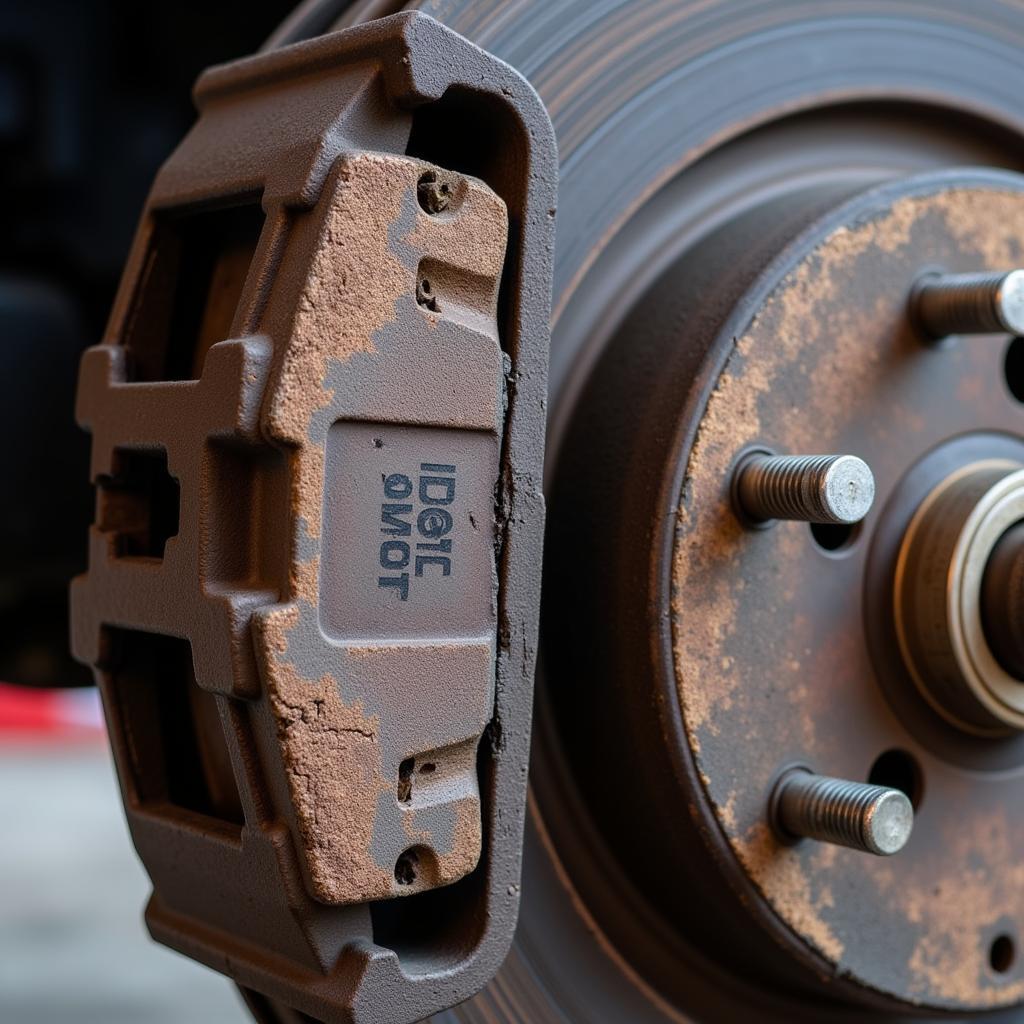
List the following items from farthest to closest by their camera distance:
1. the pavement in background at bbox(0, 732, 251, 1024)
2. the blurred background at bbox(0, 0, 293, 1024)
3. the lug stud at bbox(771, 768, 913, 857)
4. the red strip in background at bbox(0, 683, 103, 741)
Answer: the red strip in background at bbox(0, 683, 103, 741)
the pavement in background at bbox(0, 732, 251, 1024)
the blurred background at bbox(0, 0, 293, 1024)
the lug stud at bbox(771, 768, 913, 857)

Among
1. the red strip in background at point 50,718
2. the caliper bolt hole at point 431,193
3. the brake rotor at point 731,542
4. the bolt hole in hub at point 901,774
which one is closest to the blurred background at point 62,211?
the brake rotor at point 731,542

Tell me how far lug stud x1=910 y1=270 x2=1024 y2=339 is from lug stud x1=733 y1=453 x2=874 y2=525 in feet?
0.41

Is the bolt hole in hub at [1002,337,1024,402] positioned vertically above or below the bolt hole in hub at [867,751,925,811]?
above

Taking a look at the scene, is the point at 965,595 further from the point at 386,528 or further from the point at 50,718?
the point at 50,718

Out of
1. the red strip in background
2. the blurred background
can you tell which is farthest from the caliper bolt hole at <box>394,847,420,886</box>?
the red strip in background

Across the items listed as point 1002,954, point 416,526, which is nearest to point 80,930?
point 1002,954

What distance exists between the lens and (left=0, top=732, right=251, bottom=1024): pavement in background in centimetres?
206

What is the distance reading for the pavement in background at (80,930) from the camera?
2057mm

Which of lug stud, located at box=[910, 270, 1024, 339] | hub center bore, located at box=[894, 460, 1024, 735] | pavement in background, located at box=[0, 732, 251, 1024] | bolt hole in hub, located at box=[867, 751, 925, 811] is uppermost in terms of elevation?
lug stud, located at box=[910, 270, 1024, 339]

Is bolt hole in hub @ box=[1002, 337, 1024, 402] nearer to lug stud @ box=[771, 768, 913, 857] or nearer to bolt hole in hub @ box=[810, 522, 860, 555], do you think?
bolt hole in hub @ box=[810, 522, 860, 555]

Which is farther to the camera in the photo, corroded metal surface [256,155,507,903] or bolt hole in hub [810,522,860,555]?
bolt hole in hub [810,522,860,555]

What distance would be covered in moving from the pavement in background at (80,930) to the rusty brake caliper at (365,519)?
3.61ft

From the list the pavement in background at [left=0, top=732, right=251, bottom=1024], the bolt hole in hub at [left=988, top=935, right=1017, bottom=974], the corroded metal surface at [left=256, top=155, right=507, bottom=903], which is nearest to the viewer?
the corroded metal surface at [left=256, top=155, right=507, bottom=903]

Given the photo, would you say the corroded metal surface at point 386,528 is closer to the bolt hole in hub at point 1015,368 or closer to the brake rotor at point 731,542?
the brake rotor at point 731,542
